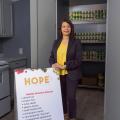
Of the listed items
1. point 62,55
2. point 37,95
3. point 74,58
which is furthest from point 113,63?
point 37,95

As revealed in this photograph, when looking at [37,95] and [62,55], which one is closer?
A: [37,95]

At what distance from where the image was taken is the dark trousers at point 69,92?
268 cm

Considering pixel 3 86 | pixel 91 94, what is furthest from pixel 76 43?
pixel 91 94

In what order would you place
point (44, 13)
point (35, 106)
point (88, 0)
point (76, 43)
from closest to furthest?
point (35, 106) < point (76, 43) < point (44, 13) < point (88, 0)

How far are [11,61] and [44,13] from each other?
105 cm

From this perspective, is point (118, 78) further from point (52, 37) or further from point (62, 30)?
point (52, 37)

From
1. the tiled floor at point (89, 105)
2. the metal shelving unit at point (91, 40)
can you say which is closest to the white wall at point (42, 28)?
the tiled floor at point (89, 105)

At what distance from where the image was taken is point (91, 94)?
4.59 meters

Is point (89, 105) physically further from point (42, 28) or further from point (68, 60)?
point (42, 28)

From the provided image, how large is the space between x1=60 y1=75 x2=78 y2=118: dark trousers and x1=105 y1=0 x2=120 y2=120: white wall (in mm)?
427

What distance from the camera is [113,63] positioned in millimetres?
2477

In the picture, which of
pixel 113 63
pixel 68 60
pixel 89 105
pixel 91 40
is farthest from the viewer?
pixel 91 40

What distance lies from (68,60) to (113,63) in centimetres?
56

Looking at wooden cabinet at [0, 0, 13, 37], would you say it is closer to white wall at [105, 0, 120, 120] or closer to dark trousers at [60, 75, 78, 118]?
dark trousers at [60, 75, 78, 118]
